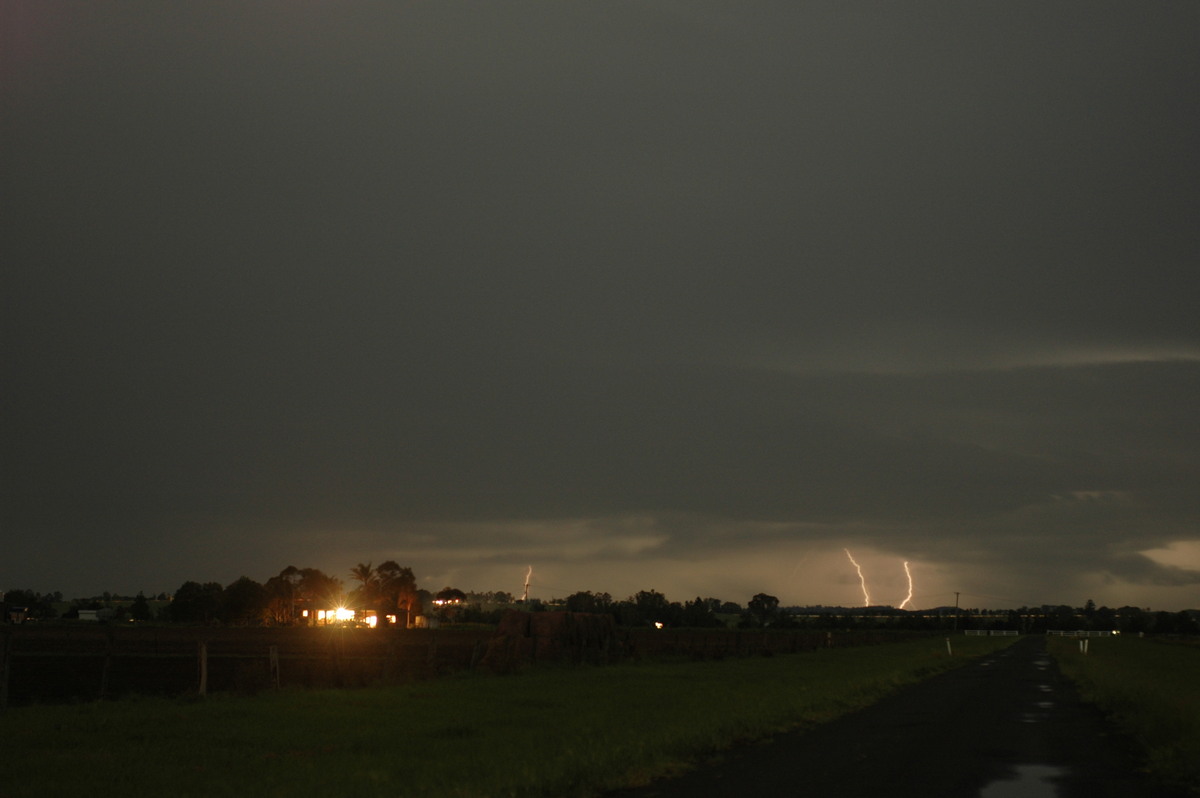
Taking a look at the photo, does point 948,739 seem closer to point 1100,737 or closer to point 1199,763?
point 1100,737

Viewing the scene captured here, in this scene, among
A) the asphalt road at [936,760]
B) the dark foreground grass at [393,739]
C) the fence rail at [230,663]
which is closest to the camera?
the asphalt road at [936,760]

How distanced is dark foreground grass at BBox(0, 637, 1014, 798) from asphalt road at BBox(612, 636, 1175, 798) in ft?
3.54

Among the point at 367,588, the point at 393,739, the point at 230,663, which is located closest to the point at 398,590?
the point at 367,588

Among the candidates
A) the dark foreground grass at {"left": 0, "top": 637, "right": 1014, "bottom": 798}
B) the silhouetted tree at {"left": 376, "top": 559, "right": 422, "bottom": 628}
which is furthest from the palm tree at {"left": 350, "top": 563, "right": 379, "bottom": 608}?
the dark foreground grass at {"left": 0, "top": 637, "right": 1014, "bottom": 798}

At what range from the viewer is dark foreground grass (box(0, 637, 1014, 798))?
14.6 metres

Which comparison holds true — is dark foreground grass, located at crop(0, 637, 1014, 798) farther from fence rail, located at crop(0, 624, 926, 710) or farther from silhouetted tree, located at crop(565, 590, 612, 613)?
silhouetted tree, located at crop(565, 590, 612, 613)

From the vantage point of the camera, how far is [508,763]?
16234 millimetres

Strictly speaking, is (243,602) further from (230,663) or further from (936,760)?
(936,760)

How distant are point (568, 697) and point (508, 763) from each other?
1450cm

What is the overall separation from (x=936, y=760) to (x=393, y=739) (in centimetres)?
1002

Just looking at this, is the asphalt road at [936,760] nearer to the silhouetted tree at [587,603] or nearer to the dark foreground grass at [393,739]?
the dark foreground grass at [393,739]

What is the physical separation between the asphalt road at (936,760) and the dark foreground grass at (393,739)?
3.54 ft

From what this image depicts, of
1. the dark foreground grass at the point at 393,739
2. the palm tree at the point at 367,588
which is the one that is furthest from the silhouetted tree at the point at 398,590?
the dark foreground grass at the point at 393,739

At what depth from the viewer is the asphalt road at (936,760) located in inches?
566
